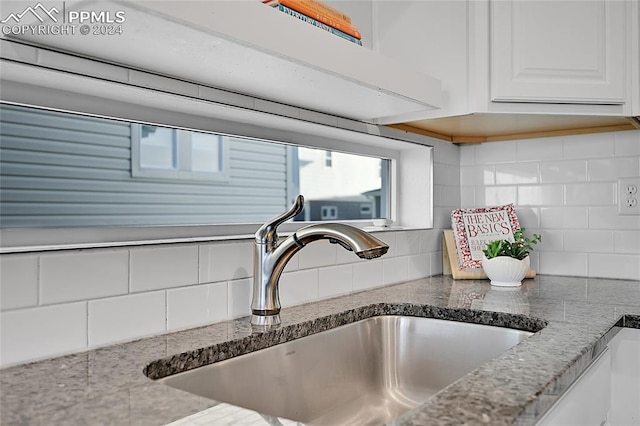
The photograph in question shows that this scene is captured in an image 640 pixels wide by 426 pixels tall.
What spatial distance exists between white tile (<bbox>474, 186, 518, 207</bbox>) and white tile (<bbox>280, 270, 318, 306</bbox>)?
1006mm

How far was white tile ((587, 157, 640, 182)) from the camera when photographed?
1.90m

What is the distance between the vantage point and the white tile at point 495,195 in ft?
7.04

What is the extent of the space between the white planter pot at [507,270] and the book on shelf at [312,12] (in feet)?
3.16

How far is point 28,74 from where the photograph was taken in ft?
2.99

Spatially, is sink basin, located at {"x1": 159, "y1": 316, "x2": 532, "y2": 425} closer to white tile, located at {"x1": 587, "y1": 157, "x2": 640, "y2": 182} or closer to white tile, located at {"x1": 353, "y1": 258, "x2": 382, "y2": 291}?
→ white tile, located at {"x1": 353, "y1": 258, "x2": 382, "y2": 291}

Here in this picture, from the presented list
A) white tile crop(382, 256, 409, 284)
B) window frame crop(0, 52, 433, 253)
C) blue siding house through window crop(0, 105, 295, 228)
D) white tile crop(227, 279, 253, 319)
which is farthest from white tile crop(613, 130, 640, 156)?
blue siding house through window crop(0, 105, 295, 228)

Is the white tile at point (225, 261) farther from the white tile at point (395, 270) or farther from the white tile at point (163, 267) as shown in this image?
the white tile at point (395, 270)

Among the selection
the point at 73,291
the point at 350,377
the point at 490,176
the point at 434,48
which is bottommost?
the point at 350,377

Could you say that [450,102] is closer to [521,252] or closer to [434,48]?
[434,48]

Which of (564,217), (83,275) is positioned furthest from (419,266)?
(83,275)

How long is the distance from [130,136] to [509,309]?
3412mm

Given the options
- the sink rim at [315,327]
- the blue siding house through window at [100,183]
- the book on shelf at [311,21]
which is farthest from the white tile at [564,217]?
the blue siding house through window at [100,183]

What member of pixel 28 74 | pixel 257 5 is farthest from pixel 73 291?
pixel 257 5

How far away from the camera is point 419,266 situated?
1987mm
